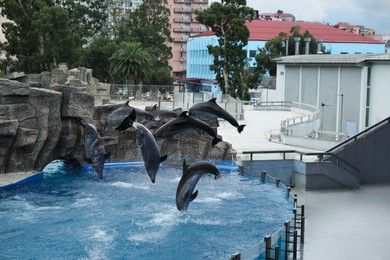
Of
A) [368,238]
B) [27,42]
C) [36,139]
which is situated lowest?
[368,238]

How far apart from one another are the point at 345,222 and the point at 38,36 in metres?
32.3

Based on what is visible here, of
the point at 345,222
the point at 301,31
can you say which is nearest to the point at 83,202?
the point at 345,222

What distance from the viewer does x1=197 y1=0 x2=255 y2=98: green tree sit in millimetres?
48750

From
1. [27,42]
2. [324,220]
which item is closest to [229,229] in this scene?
[324,220]

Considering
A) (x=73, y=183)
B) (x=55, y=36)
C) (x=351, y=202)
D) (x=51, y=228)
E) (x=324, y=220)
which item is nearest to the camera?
(x=51, y=228)

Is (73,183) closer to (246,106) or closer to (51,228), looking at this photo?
(51,228)

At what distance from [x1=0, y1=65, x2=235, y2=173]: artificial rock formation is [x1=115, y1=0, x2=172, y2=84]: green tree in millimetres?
38928

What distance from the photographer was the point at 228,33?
50.2 metres

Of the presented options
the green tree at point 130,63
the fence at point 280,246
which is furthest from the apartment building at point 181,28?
the fence at point 280,246

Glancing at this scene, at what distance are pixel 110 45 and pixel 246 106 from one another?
665 inches

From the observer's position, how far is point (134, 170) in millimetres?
24047

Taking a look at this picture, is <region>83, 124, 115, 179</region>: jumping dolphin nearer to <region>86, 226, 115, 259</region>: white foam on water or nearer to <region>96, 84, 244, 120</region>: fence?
<region>86, 226, 115, 259</region>: white foam on water

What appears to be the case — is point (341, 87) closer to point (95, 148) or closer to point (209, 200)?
point (95, 148)

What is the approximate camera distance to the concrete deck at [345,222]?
1459cm
